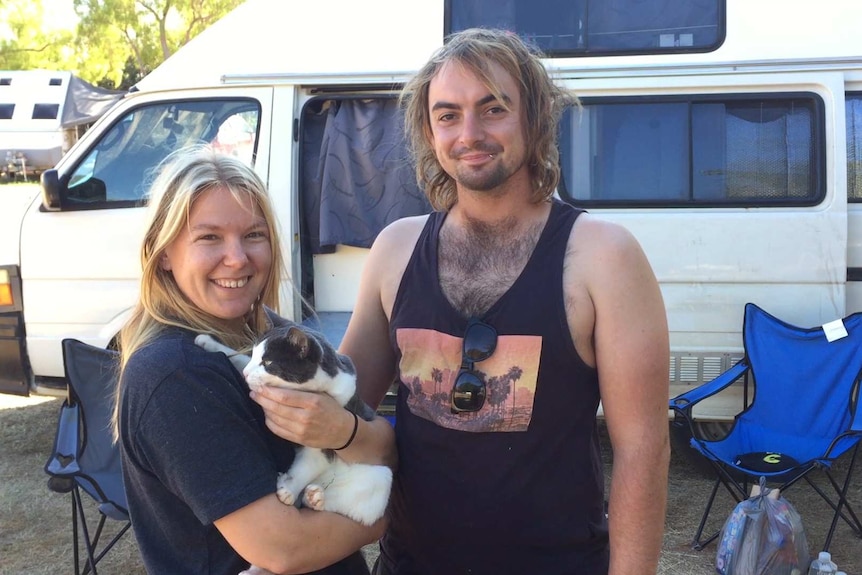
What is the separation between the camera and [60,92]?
20.0 metres

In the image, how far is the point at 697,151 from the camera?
4.21 metres

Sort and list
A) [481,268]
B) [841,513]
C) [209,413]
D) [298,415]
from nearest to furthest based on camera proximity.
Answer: [209,413] → [298,415] → [481,268] → [841,513]

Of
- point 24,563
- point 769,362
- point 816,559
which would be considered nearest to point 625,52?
point 769,362

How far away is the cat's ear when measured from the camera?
1589mm

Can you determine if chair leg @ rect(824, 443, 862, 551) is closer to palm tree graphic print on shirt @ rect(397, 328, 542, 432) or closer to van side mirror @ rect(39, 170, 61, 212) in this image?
palm tree graphic print on shirt @ rect(397, 328, 542, 432)

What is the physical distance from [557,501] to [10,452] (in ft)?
15.9

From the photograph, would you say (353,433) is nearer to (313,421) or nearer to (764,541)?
(313,421)

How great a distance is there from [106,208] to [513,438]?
3720mm

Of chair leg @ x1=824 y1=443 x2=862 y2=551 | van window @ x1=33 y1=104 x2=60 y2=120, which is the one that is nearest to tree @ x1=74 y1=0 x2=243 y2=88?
van window @ x1=33 y1=104 x2=60 y2=120

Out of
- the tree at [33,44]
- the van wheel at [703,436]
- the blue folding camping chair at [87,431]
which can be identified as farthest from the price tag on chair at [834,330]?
the tree at [33,44]

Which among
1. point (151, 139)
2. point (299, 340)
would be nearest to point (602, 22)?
point (151, 139)

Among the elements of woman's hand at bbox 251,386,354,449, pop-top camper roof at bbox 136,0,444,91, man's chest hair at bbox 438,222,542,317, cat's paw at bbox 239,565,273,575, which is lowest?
cat's paw at bbox 239,565,273,575

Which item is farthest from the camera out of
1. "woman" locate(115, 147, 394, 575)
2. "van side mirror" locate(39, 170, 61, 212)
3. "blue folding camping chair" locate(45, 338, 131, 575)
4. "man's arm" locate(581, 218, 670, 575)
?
"van side mirror" locate(39, 170, 61, 212)

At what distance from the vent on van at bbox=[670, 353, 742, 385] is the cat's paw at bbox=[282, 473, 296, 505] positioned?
334 cm
